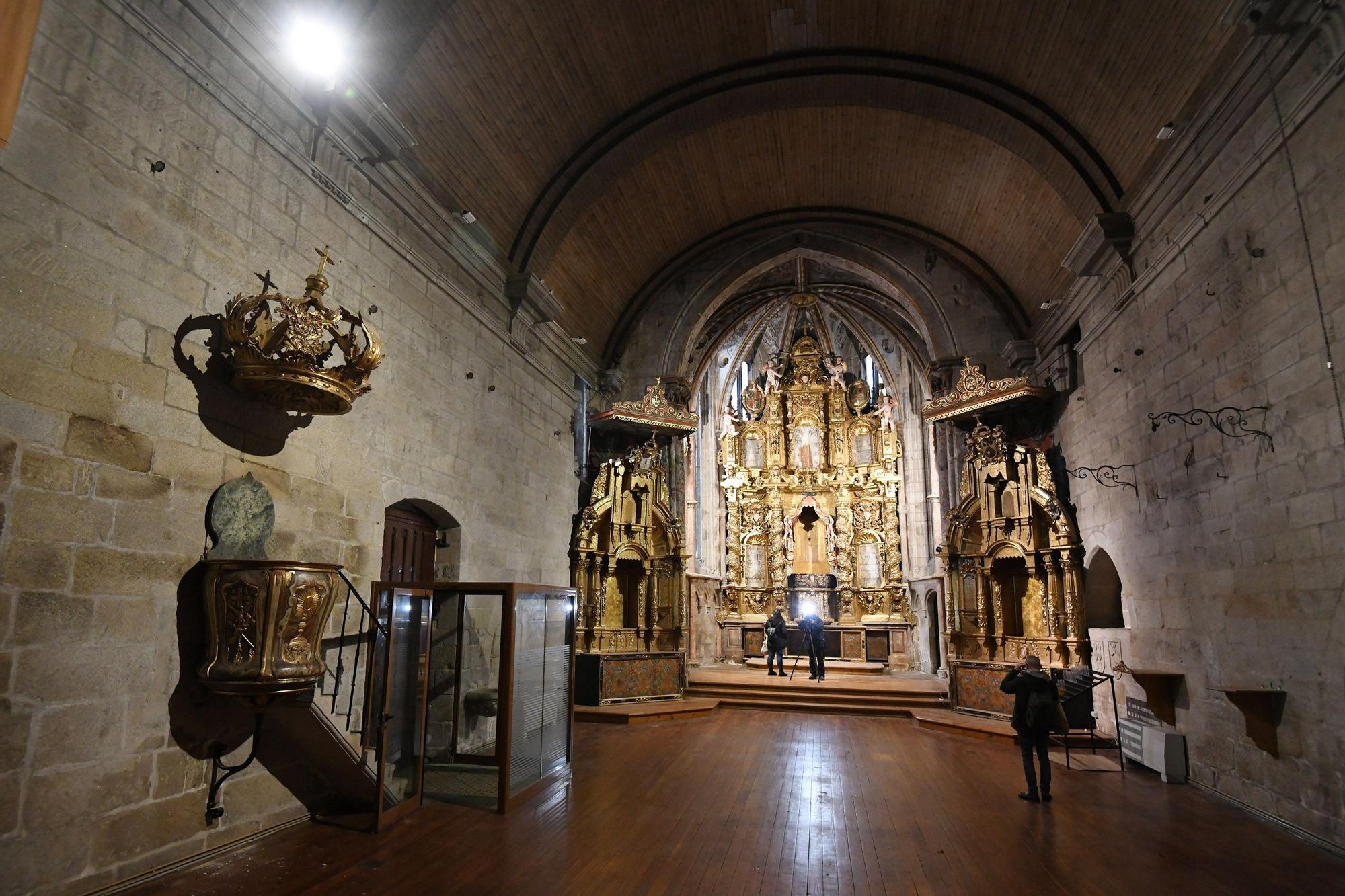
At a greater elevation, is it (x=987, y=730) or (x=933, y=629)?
(x=933, y=629)

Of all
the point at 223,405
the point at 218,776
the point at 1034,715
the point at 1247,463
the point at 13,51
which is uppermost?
the point at 13,51

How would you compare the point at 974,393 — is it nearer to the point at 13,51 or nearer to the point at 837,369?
the point at 837,369

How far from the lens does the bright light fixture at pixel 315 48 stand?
216 inches

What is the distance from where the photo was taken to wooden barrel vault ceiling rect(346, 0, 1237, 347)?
23.3 feet

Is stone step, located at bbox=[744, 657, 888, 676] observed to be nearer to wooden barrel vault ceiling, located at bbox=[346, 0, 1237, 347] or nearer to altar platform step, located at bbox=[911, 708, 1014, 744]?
altar platform step, located at bbox=[911, 708, 1014, 744]

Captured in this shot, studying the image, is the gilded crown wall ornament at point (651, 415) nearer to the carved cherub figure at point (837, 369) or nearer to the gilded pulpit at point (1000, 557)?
the gilded pulpit at point (1000, 557)

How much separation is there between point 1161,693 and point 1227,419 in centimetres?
285

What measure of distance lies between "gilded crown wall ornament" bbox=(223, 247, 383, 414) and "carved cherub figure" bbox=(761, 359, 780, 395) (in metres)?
16.2

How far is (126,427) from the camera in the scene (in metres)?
4.21

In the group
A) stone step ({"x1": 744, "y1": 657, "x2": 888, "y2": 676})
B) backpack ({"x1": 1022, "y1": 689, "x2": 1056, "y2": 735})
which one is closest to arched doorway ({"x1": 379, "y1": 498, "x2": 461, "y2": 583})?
backpack ({"x1": 1022, "y1": 689, "x2": 1056, "y2": 735})

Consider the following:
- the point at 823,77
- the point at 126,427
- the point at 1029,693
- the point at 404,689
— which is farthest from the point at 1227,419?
the point at 126,427

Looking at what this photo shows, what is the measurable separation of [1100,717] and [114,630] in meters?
9.85

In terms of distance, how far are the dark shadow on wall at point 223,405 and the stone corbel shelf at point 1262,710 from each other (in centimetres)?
712

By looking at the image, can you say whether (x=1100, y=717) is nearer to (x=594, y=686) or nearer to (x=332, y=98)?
(x=594, y=686)
